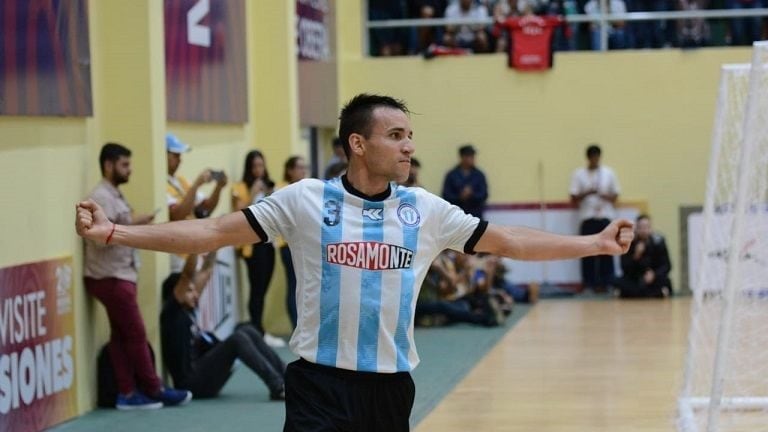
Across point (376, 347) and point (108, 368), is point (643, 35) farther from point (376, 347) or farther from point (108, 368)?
point (376, 347)

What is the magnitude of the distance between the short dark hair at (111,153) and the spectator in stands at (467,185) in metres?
10.4

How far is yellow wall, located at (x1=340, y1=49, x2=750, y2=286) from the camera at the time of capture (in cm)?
2097

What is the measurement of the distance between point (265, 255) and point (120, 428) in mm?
4460

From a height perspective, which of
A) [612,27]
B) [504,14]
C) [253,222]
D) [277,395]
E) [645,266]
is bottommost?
[645,266]

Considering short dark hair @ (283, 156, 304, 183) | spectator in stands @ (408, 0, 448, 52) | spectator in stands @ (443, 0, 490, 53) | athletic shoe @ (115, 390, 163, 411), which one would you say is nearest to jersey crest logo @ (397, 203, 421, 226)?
athletic shoe @ (115, 390, 163, 411)

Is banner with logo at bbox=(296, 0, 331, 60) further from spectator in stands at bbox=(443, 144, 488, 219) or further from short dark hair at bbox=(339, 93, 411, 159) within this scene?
short dark hair at bbox=(339, 93, 411, 159)

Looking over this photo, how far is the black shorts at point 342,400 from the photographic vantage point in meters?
5.04

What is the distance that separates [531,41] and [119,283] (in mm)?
11691

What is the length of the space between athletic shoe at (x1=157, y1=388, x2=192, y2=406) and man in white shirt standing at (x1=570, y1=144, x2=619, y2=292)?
1044 centimetres

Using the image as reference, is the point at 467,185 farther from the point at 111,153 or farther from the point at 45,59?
the point at 45,59

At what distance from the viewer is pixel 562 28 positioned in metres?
21.3

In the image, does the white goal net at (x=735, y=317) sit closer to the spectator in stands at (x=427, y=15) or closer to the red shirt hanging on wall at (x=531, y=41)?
the red shirt hanging on wall at (x=531, y=41)

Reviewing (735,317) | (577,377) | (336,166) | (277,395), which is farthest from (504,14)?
(735,317)

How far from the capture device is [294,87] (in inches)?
640
